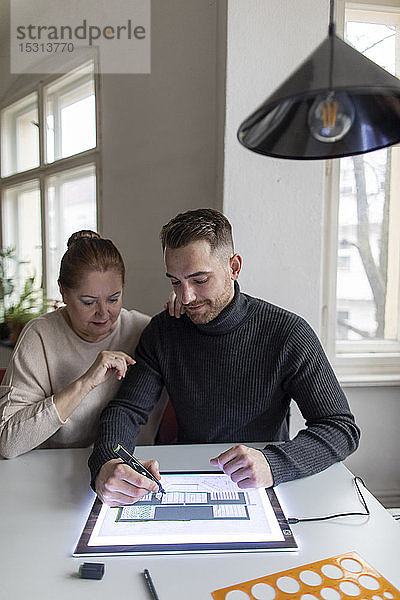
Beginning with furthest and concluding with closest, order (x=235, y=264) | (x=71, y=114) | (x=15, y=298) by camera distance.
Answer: (x=15, y=298) → (x=71, y=114) → (x=235, y=264)

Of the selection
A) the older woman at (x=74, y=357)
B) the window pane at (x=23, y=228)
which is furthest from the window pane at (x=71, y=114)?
the older woman at (x=74, y=357)

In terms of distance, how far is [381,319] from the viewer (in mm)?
2553

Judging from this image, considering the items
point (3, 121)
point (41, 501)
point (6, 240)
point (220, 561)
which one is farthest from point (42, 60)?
point (220, 561)

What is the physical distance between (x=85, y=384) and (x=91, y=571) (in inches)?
23.9

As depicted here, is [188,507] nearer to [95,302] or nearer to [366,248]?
[95,302]

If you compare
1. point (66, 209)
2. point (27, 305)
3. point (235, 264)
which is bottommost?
point (27, 305)

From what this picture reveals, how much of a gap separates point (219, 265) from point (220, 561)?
0.75 meters

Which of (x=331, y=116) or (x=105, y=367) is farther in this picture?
(x=105, y=367)

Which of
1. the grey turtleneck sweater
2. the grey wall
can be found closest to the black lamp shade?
the grey turtleneck sweater

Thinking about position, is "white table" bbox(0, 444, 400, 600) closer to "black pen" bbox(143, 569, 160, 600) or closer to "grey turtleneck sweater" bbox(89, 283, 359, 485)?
"black pen" bbox(143, 569, 160, 600)

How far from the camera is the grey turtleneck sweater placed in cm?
151

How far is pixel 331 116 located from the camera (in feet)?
3.01

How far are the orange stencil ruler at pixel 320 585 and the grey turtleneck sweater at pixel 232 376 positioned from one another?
539 millimetres

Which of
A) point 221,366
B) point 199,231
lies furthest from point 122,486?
point 199,231
